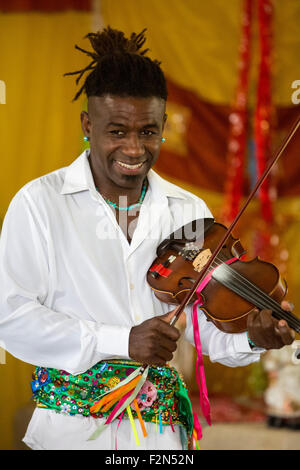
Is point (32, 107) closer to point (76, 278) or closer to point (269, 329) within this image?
point (76, 278)

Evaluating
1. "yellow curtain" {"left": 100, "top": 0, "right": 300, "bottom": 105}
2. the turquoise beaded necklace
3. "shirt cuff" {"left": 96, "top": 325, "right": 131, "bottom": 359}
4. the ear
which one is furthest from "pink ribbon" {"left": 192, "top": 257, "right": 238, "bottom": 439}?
"yellow curtain" {"left": 100, "top": 0, "right": 300, "bottom": 105}

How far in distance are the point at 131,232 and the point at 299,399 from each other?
2626mm

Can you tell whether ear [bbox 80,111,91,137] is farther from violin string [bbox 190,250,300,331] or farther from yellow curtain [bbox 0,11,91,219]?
yellow curtain [bbox 0,11,91,219]

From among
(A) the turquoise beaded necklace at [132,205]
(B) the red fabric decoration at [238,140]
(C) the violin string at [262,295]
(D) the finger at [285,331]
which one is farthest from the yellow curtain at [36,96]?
(D) the finger at [285,331]

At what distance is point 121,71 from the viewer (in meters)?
1.92

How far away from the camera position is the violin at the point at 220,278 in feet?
5.68

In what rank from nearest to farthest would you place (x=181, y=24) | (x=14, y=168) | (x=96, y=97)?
(x=96, y=97) → (x=14, y=168) → (x=181, y=24)

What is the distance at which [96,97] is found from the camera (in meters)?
1.93

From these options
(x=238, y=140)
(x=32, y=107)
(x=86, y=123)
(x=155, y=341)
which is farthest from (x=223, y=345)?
(x=238, y=140)

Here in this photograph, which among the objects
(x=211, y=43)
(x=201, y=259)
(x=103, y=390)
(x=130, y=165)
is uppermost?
(x=211, y=43)

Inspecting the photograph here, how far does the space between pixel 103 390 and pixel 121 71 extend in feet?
3.11
